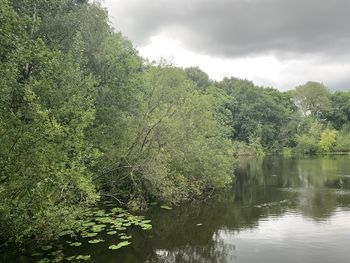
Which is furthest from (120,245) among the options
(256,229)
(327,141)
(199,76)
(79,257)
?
(199,76)

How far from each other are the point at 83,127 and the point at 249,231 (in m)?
10.8

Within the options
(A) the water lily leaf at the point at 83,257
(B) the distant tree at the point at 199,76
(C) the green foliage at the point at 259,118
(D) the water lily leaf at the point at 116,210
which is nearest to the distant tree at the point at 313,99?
(C) the green foliage at the point at 259,118

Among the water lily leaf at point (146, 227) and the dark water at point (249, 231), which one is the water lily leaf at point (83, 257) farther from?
the water lily leaf at point (146, 227)

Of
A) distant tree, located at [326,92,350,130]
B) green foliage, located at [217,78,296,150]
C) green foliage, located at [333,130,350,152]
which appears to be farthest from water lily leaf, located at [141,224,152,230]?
distant tree, located at [326,92,350,130]

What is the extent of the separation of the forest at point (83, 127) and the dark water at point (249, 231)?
2.53 metres

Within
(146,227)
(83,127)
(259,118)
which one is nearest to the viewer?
(83,127)

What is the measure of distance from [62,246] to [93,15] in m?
15.7

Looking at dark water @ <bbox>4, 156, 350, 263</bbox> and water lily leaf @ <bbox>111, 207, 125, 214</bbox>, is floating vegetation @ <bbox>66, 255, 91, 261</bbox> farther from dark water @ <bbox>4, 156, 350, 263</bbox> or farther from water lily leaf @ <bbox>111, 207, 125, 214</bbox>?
water lily leaf @ <bbox>111, 207, 125, 214</bbox>

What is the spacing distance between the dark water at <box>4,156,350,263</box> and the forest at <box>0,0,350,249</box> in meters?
2.53

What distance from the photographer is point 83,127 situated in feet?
63.2

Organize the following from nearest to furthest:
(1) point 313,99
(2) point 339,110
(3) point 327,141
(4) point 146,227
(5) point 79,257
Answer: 1. (5) point 79,257
2. (4) point 146,227
3. (3) point 327,141
4. (2) point 339,110
5. (1) point 313,99

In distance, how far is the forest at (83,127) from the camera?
14305 millimetres

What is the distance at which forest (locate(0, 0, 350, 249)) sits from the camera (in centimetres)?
1430

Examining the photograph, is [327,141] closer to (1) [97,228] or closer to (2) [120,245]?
(1) [97,228]
